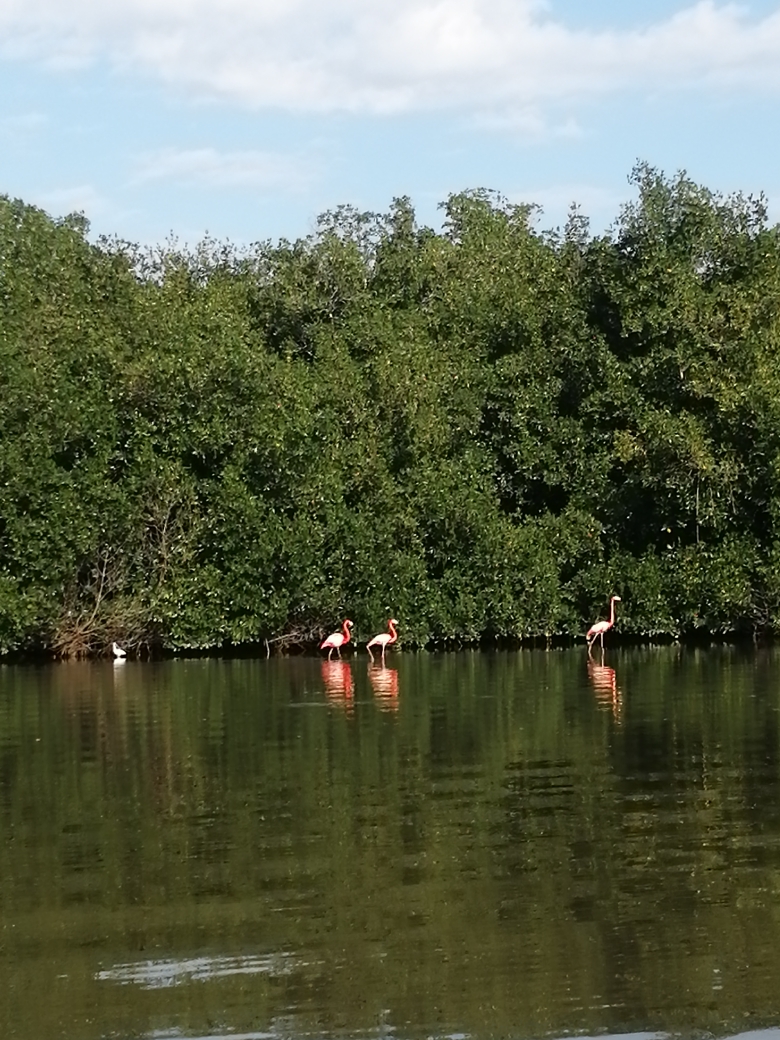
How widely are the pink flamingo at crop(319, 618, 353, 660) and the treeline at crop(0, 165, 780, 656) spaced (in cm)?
101

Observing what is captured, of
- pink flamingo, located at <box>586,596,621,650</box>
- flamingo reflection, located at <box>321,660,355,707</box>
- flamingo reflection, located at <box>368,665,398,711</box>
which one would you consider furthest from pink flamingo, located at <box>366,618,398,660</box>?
pink flamingo, located at <box>586,596,621,650</box>

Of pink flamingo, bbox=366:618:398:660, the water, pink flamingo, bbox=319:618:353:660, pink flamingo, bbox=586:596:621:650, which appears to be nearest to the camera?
the water

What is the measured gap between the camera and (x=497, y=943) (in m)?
12.1

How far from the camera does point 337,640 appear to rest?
42250 mm

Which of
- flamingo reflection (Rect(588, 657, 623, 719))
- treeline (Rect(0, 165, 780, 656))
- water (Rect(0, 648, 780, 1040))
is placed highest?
treeline (Rect(0, 165, 780, 656))

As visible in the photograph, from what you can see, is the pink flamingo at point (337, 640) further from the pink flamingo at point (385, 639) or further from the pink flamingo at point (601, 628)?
the pink flamingo at point (601, 628)

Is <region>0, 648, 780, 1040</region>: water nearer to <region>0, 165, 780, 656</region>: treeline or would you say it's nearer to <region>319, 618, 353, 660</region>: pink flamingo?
<region>319, 618, 353, 660</region>: pink flamingo

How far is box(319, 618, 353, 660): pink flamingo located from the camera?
42.2 meters

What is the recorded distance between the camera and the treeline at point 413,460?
4369 centimetres

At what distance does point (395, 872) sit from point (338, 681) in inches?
798

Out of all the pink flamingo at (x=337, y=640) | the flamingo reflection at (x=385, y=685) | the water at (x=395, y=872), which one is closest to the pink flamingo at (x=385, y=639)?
the pink flamingo at (x=337, y=640)

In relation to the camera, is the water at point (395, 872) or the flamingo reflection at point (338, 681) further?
the flamingo reflection at point (338, 681)

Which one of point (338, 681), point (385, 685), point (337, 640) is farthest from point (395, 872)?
point (337, 640)

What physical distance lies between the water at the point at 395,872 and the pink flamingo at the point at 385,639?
536 inches
